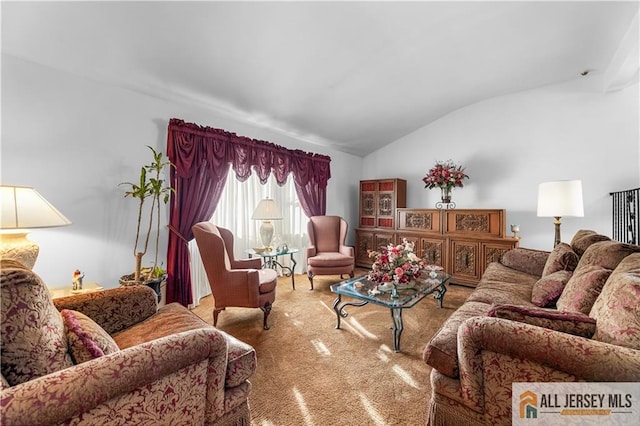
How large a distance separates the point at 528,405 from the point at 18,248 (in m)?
2.60

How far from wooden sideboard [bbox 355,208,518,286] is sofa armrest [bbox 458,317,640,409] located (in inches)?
119

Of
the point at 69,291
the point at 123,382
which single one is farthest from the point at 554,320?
the point at 69,291

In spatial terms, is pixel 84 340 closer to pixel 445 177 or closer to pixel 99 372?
pixel 99 372

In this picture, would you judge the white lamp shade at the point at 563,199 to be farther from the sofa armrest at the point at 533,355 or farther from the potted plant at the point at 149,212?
the potted plant at the point at 149,212

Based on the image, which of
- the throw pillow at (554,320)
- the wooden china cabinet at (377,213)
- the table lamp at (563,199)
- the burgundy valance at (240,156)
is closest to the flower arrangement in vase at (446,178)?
the wooden china cabinet at (377,213)

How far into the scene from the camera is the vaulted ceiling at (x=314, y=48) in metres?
1.92

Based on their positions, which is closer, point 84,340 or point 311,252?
point 84,340

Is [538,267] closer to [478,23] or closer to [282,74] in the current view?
[478,23]

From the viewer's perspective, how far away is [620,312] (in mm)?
1064

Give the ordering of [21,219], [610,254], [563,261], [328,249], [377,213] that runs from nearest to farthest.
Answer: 1. [21,219]
2. [610,254]
3. [563,261]
4. [328,249]
5. [377,213]

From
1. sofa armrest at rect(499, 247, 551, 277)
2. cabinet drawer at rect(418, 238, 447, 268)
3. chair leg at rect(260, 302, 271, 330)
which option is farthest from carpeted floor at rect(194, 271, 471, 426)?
cabinet drawer at rect(418, 238, 447, 268)

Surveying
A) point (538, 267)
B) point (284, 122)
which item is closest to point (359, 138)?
point (284, 122)

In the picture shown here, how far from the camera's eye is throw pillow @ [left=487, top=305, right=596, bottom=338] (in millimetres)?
1124

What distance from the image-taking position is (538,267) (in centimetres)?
280
